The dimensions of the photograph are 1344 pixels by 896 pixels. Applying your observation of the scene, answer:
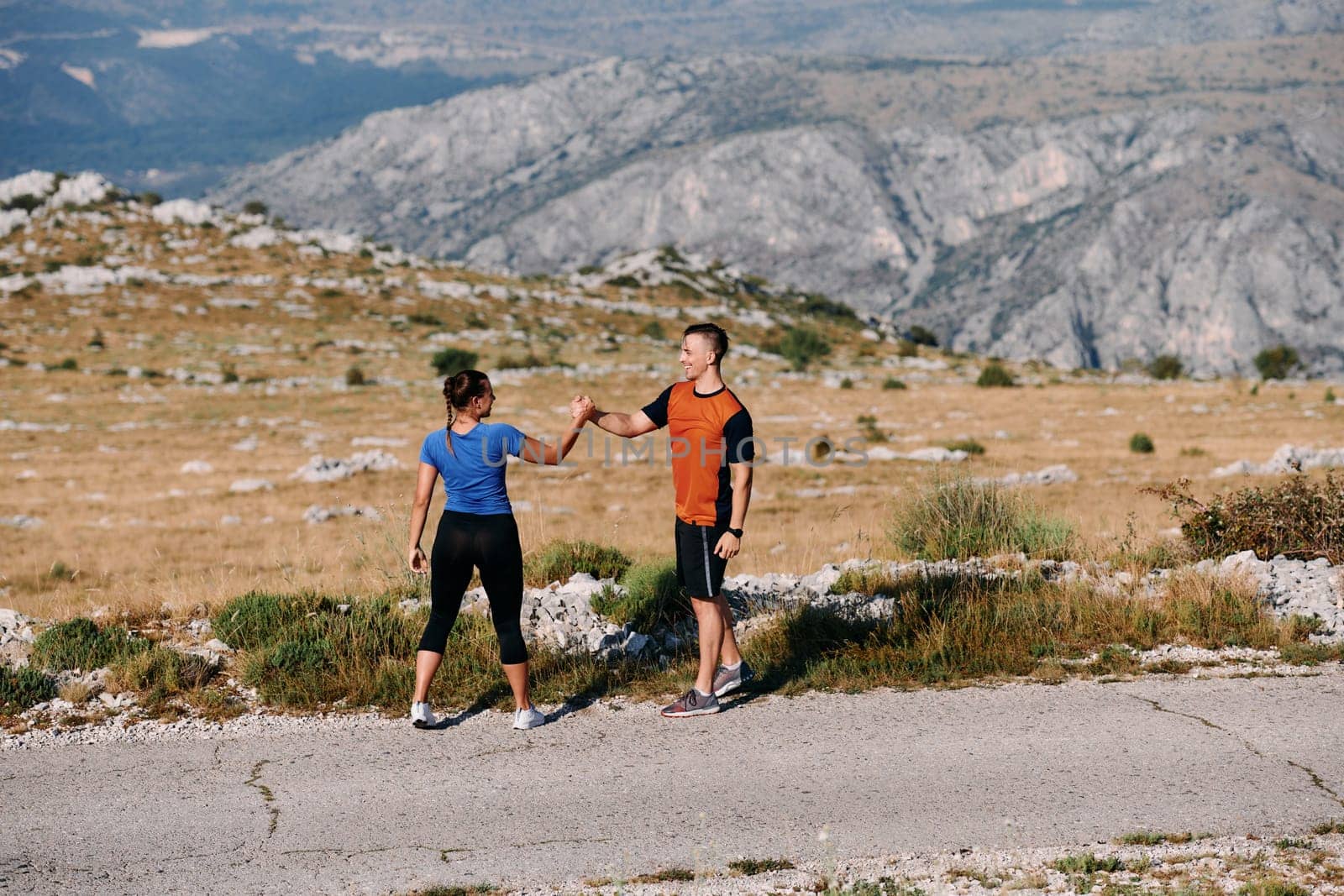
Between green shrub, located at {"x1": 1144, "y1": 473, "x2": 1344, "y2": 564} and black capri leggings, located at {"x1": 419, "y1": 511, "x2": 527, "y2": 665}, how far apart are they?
275 inches

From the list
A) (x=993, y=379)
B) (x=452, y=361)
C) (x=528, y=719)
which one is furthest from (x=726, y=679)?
(x=993, y=379)

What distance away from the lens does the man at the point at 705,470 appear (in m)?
7.05

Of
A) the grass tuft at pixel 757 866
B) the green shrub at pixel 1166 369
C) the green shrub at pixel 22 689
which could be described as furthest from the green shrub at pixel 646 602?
the green shrub at pixel 1166 369

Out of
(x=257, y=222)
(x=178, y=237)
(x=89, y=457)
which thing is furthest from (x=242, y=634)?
(x=257, y=222)

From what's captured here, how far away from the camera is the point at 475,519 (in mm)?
7070

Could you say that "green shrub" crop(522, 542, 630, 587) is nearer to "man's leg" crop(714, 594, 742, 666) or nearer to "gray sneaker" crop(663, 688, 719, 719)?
"man's leg" crop(714, 594, 742, 666)

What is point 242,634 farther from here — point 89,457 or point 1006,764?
point 89,457

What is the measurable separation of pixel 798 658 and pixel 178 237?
83.6 m

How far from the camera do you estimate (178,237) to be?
81188mm

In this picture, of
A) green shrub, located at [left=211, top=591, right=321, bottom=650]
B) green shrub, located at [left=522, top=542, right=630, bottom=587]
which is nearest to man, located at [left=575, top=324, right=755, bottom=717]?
green shrub, located at [left=522, top=542, right=630, bottom=587]

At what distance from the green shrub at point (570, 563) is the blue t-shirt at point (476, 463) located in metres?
3.53

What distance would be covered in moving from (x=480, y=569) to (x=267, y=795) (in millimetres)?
1822

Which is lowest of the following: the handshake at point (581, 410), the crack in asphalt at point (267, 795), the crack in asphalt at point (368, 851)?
the crack in asphalt at point (368, 851)

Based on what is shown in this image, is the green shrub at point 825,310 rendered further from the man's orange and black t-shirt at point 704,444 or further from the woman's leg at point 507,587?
the woman's leg at point 507,587
